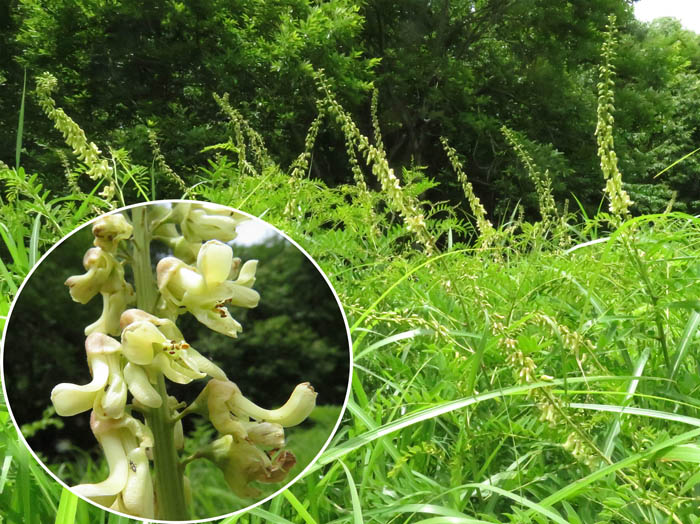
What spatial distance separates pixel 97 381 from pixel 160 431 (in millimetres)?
85

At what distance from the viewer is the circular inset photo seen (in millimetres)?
635

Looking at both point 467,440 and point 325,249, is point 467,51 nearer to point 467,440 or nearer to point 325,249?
point 325,249

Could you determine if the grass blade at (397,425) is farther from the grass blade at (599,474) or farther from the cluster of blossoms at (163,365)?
the cluster of blossoms at (163,365)

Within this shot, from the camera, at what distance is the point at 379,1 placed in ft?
41.0

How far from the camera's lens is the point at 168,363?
626mm

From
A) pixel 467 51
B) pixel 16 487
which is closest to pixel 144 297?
pixel 16 487

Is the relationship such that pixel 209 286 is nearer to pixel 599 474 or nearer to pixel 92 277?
pixel 92 277

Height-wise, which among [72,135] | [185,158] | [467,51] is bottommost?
[185,158]

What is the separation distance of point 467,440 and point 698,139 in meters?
20.8

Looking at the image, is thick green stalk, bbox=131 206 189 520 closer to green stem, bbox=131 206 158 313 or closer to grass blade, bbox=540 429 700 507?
green stem, bbox=131 206 158 313

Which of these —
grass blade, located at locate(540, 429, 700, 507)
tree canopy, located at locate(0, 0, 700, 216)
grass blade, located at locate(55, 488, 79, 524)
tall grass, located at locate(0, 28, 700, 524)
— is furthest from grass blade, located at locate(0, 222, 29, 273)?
tree canopy, located at locate(0, 0, 700, 216)

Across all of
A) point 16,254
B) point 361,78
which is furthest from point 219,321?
point 361,78

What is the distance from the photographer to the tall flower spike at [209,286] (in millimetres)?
629

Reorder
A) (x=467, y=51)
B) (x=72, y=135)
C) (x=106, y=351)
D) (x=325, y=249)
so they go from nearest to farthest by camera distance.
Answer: (x=106, y=351), (x=72, y=135), (x=325, y=249), (x=467, y=51)
